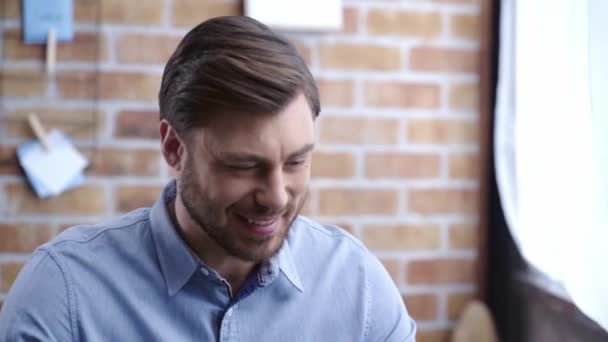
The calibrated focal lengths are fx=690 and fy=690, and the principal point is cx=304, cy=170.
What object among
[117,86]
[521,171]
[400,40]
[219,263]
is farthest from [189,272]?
[400,40]

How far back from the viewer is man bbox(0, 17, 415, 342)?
1060mm

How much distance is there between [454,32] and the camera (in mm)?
1793

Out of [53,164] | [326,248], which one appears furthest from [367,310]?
[53,164]

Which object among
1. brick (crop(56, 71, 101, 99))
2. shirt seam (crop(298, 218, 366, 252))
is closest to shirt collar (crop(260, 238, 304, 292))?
shirt seam (crop(298, 218, 366, 252))

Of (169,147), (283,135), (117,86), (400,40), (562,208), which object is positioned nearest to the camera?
(283,135)

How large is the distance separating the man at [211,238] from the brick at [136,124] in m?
0.48

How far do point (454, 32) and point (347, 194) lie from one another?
0.51 meters

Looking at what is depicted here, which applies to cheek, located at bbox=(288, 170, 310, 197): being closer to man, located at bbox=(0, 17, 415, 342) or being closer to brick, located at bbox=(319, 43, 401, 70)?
man, located at bbox=(0, 17, 415, 342)

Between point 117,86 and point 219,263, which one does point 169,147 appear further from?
point 117,86

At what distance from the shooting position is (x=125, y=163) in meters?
1.66

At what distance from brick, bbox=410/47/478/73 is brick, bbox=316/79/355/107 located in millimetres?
178

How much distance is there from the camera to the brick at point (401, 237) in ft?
5.80

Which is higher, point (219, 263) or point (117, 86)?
point (117, 86)

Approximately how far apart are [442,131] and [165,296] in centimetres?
95
